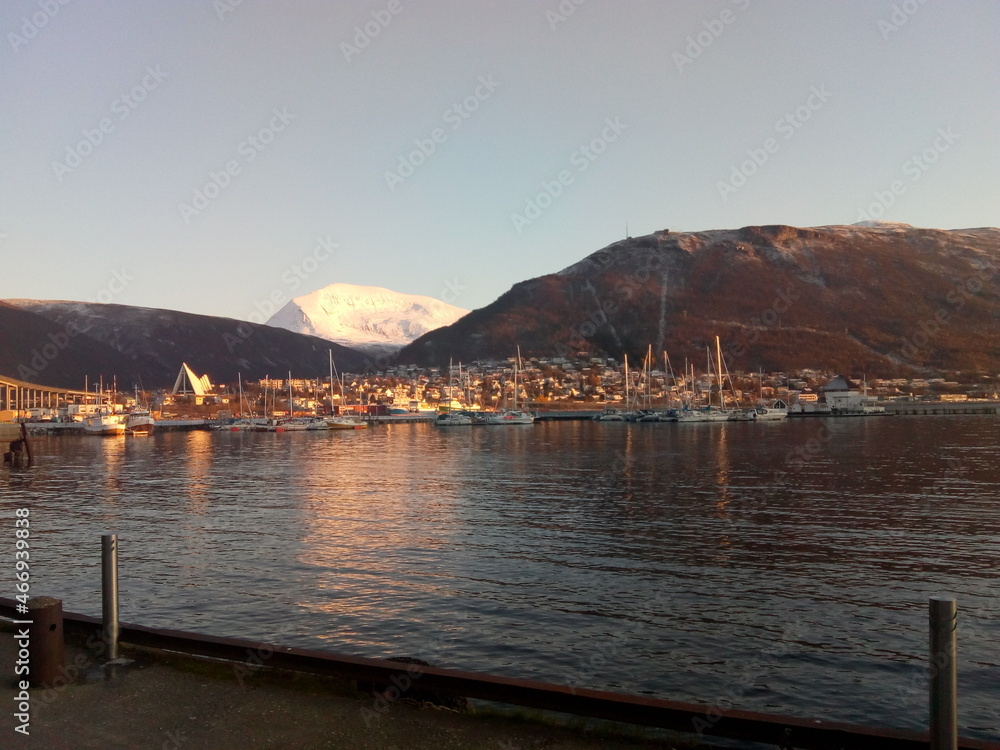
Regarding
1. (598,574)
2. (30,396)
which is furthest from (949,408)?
(30,396)

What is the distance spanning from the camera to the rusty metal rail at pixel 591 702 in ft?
20.0

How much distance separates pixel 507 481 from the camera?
40.3 meters

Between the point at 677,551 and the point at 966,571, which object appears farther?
the point at 677,551

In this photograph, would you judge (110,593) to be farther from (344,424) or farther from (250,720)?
(344,424)

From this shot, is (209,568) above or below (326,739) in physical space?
below

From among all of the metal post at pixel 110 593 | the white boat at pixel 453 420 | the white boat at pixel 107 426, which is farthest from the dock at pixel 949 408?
the metal post at pixel 110 593

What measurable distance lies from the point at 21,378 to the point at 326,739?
743 feet

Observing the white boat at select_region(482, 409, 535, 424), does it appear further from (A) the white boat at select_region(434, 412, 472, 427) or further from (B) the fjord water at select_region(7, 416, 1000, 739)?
(B) the fjord water at select_region(7, 416, 1000, 739)

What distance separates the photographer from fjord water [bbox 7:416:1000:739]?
→ 1150 centimetres

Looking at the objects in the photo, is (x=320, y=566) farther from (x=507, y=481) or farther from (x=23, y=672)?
(x=507, y=481)

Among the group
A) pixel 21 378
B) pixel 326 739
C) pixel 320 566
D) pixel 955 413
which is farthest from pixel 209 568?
pixel 21 378

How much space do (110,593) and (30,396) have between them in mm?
191988

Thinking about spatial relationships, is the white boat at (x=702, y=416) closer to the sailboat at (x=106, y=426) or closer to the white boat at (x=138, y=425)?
the white boat at (x=138, y=425)

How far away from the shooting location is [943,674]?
5.25 m
